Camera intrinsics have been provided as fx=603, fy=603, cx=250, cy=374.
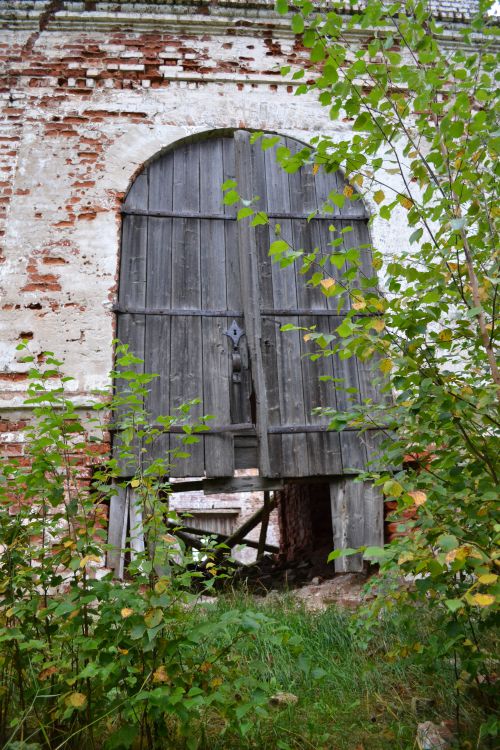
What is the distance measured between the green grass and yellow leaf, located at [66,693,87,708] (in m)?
0.53

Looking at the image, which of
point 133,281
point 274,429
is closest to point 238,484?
point 274,429

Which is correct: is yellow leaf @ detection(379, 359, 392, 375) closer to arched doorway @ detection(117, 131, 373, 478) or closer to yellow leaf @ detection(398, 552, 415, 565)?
yellow leaf @ detection(398, 552, 415, 565)

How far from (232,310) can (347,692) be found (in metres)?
2.87

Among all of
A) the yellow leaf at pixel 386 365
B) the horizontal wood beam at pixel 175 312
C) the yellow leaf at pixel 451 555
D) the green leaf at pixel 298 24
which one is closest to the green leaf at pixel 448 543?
the yellow leaf at pixel 451 555

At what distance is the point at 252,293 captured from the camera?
4758 mm

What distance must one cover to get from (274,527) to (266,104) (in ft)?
27.3

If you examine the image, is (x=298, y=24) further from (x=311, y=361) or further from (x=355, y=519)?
(x=355, y=519)

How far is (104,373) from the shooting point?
448 cm

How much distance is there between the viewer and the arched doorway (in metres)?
4.50

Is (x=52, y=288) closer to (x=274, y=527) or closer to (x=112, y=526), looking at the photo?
(x=112, y=526)

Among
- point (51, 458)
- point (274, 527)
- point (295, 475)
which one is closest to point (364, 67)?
point (51, 458)

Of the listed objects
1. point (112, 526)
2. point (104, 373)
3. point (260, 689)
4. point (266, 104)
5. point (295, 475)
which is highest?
point (266, 104)

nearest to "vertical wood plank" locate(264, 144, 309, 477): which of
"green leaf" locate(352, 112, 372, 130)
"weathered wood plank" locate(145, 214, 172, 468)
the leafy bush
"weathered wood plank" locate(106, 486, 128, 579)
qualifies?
"weathered wood plank" locate(145, 214, 172, 468)

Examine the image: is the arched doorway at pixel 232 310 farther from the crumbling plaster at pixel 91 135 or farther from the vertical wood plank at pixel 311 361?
the crumbling plaster at pixel 91 135
